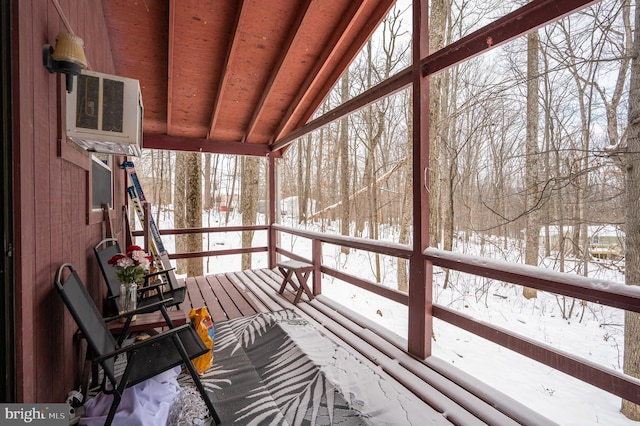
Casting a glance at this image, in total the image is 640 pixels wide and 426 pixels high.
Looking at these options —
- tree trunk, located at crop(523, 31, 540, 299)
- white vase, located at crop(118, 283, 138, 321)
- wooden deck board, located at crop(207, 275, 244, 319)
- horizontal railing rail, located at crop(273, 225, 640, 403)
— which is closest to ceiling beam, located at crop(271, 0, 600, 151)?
horizontal railing rail, located at crop(273, 225, 640, 403)

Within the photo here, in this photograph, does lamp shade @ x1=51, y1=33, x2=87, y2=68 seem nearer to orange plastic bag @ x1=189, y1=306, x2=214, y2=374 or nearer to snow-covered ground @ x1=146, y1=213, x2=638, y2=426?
orange plastic bag @ x1=189, y1=306, x2=214, y2=374

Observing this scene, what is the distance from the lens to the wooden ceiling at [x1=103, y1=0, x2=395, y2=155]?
3104 millimetres

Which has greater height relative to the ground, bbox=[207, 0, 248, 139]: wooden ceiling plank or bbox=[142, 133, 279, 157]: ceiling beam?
bbox=[207, 0, 248, 139]: wooden ceiling plank

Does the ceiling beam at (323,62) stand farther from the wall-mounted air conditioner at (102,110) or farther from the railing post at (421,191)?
the wall-mounted air conditioner at (102,110)

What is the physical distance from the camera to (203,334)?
2312mm

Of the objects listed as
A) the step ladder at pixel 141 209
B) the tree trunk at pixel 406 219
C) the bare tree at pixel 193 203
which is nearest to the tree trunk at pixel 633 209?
the tree trunk at pixel 406 219

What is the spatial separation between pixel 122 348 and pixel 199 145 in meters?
4.41

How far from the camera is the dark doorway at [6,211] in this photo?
1.07 m

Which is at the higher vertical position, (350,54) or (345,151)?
(350,54)

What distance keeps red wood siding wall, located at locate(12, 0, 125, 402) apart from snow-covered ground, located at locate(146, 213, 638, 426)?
385 cm

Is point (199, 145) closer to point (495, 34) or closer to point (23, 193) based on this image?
point (23, 193)

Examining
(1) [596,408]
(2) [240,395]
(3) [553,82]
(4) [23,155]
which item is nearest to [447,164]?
(3) [553,82]

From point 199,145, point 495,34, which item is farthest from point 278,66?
point 495,34

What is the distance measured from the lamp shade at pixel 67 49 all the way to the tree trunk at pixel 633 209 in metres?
4.58
